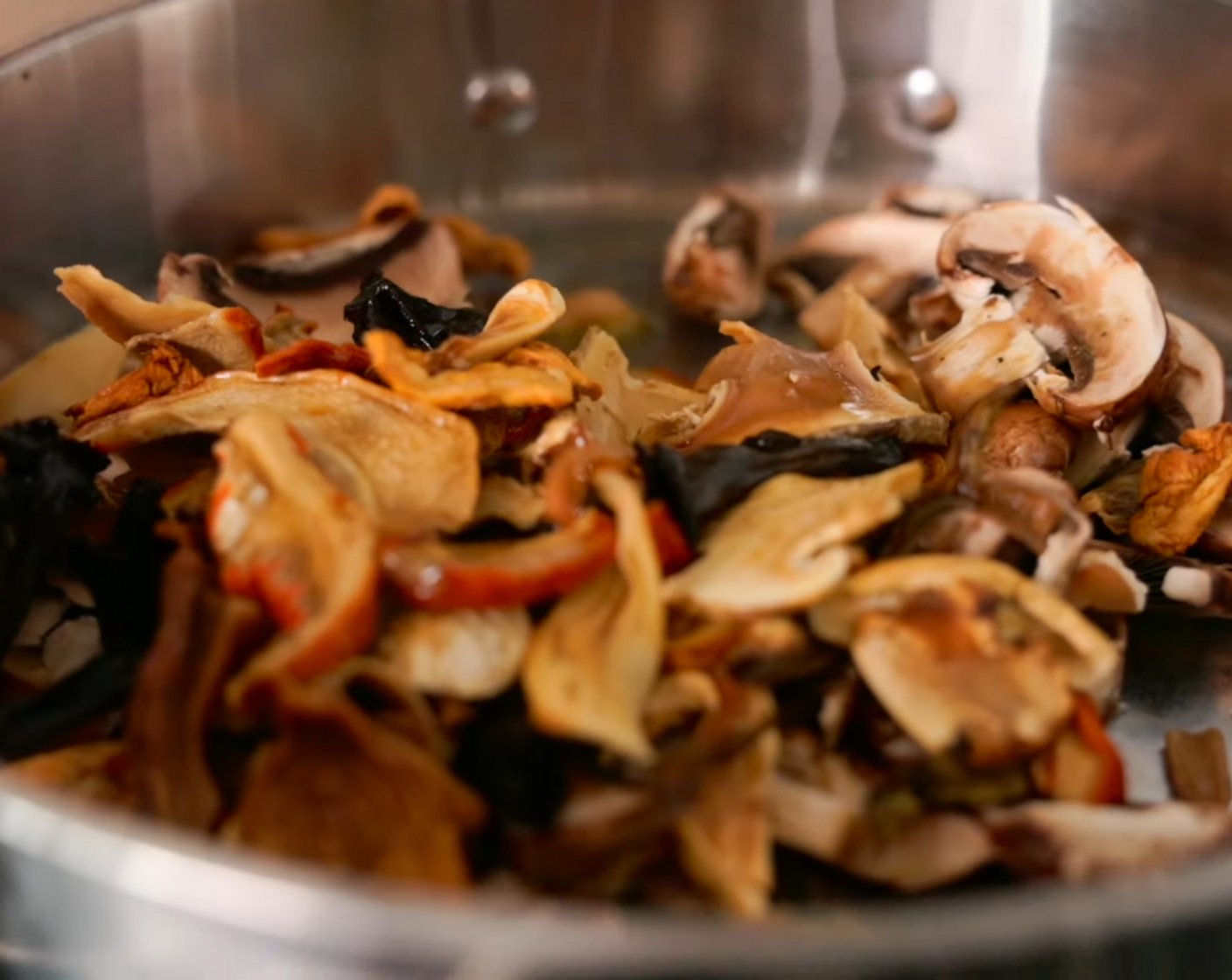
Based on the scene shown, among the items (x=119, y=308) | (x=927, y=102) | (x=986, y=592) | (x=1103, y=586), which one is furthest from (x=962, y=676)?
(x=927, y=102)

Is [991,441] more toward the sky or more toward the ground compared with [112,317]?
more toward the ground

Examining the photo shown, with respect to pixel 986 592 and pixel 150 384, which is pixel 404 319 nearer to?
pixel 150 384

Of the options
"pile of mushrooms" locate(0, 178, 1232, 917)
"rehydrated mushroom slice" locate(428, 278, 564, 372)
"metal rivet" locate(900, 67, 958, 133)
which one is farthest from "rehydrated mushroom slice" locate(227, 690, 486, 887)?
"metal rivet" locate(900, 67, 958, 133)

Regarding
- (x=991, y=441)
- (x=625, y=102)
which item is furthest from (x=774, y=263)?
(x=991, y=441)

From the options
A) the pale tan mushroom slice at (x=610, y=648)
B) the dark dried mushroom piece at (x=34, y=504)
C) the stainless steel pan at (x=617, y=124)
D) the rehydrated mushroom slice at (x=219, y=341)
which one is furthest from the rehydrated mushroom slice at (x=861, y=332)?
the dark dried mushroom piece at (x=34, y=504)

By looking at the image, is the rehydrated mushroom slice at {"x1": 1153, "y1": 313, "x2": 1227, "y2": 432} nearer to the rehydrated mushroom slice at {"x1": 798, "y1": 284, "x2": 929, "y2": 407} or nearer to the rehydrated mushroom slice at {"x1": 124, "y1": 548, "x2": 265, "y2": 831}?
the rehydrated mushroom slice at {"x1": 798, "y1": 284, "x2": 929, "y2": 407}

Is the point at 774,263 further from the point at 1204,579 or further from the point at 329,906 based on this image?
the point at 329,906
